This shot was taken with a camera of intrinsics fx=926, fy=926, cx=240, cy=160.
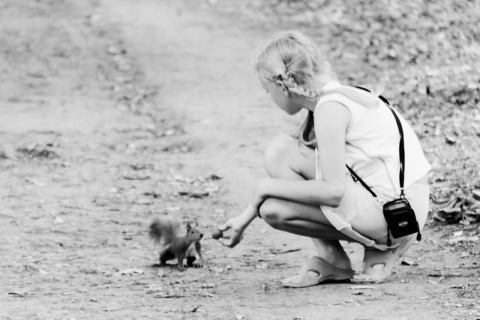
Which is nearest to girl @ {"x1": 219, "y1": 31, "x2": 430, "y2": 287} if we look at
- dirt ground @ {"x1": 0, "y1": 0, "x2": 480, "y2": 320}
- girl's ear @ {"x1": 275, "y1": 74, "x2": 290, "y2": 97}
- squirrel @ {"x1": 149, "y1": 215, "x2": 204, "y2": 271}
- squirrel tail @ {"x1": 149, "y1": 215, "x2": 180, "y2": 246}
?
girl's ear @ {"x1": 275, "y1": 74, "x2": 290, "y2": 97}

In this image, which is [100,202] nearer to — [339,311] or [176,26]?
[339,311]

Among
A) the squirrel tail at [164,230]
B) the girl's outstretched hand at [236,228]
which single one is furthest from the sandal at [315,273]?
the squirrel tail at [164,230]

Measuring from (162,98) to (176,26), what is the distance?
3631 millimetres

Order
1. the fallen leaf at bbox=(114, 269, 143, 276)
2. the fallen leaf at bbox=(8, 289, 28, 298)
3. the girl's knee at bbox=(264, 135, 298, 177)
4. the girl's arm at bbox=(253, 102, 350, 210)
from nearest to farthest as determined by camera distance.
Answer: the girl's arm at bbox=(253, 102, 350, 210) < the girl's knee at bbox=(264, 135, 298, 177) < the fallen leaf at bbox=(8, 289, 28, 298) < the fallen leaf at bbox=(114, 269, 143, 276)

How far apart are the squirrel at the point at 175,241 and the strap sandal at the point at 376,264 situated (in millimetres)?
1157

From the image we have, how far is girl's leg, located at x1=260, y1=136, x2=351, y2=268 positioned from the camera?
14.5ft

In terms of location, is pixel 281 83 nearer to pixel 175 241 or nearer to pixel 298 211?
pixel 298 211

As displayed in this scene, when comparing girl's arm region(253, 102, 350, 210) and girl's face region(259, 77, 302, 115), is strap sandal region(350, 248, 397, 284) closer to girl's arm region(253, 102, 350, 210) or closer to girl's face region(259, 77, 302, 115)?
girl's arm region(253, 102, 350, 210)

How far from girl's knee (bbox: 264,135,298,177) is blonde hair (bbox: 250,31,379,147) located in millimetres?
407

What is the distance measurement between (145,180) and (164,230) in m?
2.56

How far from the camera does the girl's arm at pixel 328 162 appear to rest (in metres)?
4.13

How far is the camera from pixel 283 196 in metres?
4.38

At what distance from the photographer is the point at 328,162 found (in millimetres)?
4160

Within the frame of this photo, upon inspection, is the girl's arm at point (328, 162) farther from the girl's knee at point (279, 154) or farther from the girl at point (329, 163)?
the girl's knee at point (279, 154)
